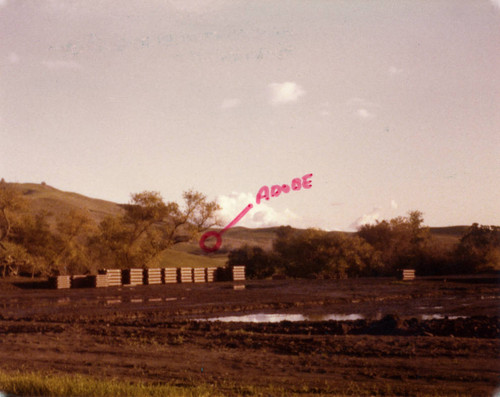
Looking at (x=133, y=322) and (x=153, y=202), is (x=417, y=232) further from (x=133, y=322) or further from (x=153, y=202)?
(x=133, y=322)

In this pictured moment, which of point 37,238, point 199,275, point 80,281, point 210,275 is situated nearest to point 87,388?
point 80,281

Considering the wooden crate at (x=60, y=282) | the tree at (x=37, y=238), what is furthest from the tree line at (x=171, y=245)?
the wooden crate at (x=60, y=282)

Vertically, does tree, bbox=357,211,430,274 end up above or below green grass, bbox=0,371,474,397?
above

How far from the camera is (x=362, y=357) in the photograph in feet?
33.2

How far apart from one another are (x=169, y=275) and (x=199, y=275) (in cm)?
414

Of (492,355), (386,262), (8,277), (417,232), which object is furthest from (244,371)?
(417,232)

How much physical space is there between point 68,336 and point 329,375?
7.63 meters

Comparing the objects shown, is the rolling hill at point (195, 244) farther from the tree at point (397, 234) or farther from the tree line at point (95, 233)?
the tree line at point (95, 233)

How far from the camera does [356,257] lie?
56.6 meters

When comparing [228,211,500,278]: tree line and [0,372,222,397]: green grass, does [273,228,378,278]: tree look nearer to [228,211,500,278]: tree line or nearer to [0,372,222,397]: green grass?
[228,211,500,278]: tree line

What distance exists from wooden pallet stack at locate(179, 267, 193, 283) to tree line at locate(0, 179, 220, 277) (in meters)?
2.87

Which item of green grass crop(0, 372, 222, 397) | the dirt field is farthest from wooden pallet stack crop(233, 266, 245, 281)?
green grass crop(0, 372, 222, 397)

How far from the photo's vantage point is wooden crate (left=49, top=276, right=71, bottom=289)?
41.3 m

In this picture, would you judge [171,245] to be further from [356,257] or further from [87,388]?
[87,388]
